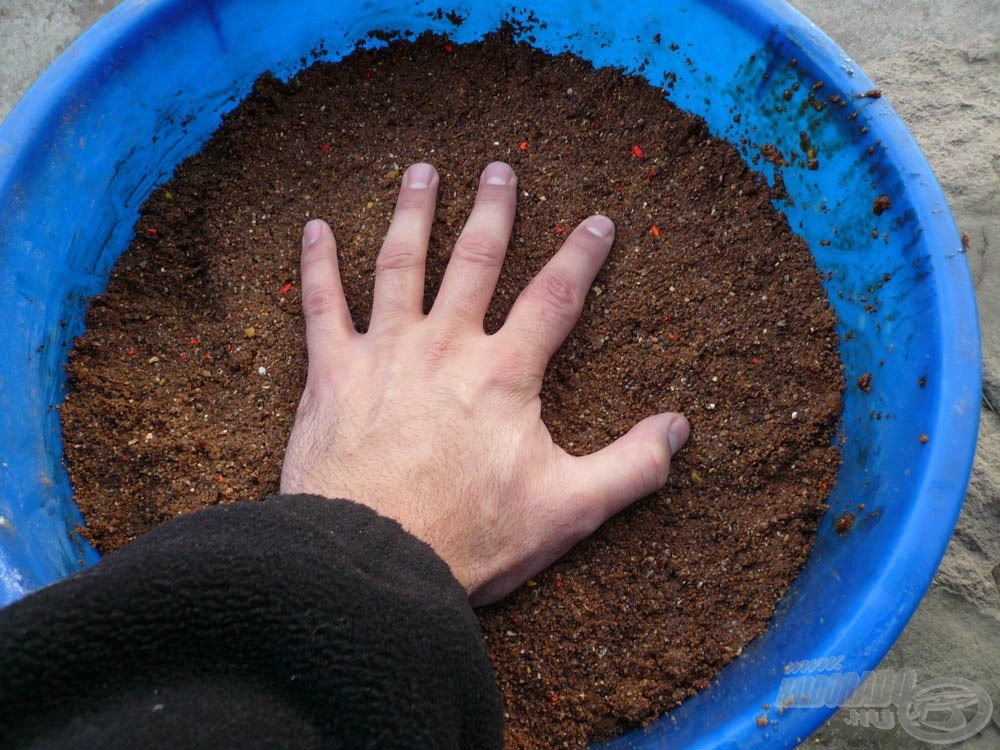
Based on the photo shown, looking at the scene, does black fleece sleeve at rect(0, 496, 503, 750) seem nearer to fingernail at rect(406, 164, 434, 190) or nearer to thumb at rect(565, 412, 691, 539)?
thumb at rect(565, 412, 691, 539)

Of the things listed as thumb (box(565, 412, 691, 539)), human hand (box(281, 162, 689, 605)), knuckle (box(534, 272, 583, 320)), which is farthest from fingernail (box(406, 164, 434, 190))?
thumb (box(565, 412, 691, 539))

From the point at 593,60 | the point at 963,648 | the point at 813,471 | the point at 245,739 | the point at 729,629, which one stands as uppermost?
the point at 593,60

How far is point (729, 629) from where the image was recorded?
2.86 ft

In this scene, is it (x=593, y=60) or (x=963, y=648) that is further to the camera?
(x=963, y=648)

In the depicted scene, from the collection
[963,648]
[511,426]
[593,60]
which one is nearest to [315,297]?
[511,426]

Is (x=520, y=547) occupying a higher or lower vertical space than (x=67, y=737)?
lower

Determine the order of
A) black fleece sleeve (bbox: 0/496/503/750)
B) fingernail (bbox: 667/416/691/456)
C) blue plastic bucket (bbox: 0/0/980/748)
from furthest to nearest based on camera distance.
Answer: fingernail (bbox: 667/416/691/456)
blue plastic bucket (bbox: 0/0/980/748)
black fleece sleeve (bbox: 0/496/503/750)

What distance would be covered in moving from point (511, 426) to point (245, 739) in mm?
489

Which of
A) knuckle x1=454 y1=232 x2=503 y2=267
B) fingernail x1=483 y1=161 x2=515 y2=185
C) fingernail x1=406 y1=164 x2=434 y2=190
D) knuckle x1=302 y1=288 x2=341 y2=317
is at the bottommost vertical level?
knuckle x1=302 y1=288 x2=341 y2=317

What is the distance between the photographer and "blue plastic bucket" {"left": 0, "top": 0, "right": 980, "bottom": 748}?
2.57ft

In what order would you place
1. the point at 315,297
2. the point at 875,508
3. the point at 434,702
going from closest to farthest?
the point at 434,702
the point at 875,508
the point at 315,297

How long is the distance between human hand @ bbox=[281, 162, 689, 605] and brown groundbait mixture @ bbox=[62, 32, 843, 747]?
4 cm

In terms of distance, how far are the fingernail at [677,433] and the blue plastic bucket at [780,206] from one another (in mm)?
200

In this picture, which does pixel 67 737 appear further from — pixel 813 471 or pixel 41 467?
pixel 813 471
